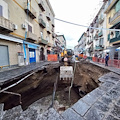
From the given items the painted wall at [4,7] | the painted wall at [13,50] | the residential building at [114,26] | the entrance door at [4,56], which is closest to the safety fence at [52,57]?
the painted wall at [13,50]

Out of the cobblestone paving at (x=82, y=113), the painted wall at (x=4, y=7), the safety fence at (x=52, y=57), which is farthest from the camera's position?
the safety fence at (x=52, y=57)

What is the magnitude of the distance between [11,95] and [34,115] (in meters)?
2.59

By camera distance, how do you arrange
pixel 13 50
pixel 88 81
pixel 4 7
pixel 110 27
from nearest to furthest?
pixel 4 7, pixel 88 81, pixel 13 50, pixel 110 27

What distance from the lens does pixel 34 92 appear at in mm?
4145

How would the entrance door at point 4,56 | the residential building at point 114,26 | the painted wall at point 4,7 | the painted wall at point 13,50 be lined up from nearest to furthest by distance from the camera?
the painted wall at point 4,7
the entrance door at point 4,56
the painted wall at point 13,50
the residential building at point 114,26

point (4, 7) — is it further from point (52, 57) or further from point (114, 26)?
point (114, 26)

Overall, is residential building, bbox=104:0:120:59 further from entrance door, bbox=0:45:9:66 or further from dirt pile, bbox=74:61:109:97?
entrance door, bbox=0:45:9:66

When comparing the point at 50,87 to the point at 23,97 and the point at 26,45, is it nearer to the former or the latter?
the point at 23,97

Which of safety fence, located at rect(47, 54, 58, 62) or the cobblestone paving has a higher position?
safety fence, located at rect(47, 54, 58, 62)

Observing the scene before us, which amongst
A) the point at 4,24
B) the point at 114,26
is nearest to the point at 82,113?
the point at 4,24

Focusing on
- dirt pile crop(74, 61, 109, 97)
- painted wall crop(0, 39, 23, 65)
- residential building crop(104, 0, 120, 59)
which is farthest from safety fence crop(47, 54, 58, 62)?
residential building crop(104, 0, 120, 59)

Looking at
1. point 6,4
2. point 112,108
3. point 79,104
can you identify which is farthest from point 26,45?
point 112,108

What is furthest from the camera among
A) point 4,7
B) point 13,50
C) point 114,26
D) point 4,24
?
point 114,26

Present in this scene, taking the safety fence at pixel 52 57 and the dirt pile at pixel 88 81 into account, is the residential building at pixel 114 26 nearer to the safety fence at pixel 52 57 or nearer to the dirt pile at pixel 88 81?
the dirt pile at pixel 88 81
